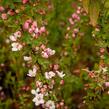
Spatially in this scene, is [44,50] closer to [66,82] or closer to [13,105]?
[66,82]

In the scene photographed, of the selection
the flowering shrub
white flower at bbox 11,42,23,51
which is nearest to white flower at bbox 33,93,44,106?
the flowering shrub

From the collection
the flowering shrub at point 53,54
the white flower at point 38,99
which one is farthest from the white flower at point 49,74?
the white flower at point 38,99

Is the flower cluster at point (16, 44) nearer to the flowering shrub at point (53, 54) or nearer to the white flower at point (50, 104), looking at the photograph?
the flowering shrub at point (53, 54)

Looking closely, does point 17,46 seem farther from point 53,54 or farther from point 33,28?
point 53,54

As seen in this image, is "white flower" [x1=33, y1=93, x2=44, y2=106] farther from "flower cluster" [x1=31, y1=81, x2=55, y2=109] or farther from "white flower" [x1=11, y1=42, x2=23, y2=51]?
"white flower" [x1=11, y1=42, x2=23, y2=51]

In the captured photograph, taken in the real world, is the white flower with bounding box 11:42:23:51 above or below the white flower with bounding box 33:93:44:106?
above

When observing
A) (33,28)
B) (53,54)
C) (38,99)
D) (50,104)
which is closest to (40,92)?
(38,99)

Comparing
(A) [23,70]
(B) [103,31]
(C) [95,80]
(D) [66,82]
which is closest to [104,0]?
(B) [103,31]

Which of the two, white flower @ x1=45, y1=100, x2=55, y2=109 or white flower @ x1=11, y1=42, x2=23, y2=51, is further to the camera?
white flower @ x1=45, y1=100, x2=55, y2=109
